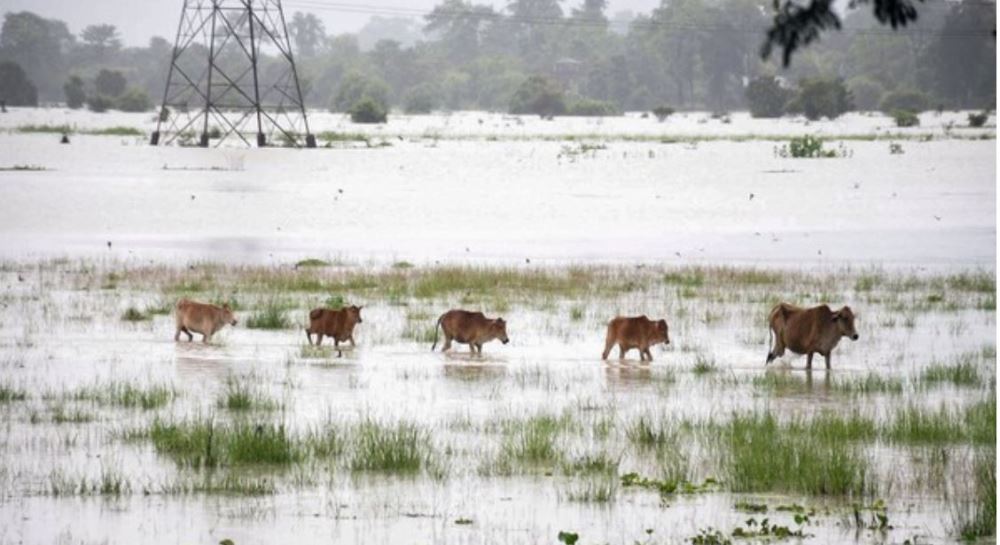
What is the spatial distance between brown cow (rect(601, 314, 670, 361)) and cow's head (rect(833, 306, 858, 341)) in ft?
4.47

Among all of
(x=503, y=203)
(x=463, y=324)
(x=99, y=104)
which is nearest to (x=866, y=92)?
(x=99, y=104)

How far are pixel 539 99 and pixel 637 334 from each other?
98.8 meters

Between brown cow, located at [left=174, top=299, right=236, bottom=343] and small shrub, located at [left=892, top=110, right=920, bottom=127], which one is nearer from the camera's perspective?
brown cow, located at [left=174, top=299, right=236, bottom=343]

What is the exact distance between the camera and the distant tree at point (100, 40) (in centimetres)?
13562

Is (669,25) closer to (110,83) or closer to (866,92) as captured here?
(866,92)

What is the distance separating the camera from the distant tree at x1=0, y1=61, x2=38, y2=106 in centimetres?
9206

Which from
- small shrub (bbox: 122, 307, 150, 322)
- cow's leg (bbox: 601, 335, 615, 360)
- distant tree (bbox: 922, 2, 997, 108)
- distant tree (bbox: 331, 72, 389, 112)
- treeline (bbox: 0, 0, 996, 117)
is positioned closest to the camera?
cow's leg (bbox: 601, 335, 615, 360)

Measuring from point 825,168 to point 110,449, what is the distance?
38.9 m

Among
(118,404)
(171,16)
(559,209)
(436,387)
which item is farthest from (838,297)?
(171,16)

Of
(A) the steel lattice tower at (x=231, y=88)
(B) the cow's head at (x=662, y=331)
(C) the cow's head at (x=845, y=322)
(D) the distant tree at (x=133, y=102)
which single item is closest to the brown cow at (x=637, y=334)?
(B) the cow's head at (x=662, y=331)

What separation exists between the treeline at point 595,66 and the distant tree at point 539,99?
0.09 meters

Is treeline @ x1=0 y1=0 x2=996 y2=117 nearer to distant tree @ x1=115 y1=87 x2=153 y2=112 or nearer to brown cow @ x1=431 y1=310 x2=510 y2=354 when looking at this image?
distant tree @ x1=115 y1=87 x2=153 y2=112

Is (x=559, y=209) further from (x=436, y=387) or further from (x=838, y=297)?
(x=436, y=387)

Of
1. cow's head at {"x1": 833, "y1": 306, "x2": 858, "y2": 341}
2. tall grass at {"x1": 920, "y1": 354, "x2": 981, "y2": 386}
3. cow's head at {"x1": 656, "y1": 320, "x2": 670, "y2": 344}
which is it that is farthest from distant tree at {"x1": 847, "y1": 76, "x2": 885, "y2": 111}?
cow's head at {"x1": 833, "y1": 306, "x2": 858, "y2": 341}
